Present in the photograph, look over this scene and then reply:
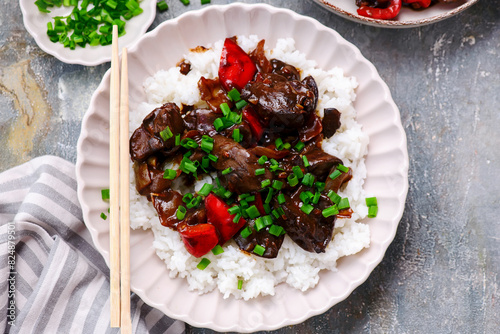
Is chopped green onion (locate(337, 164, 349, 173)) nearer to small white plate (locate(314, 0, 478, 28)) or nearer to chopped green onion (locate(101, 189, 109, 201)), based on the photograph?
small white plate (locate(314, 0, 478, 28))

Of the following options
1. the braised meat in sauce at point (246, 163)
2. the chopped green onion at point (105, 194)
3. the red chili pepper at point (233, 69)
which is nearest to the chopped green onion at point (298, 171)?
the braised meat in sauce at point (246, 163)

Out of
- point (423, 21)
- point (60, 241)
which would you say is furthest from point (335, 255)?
point (60, 241)

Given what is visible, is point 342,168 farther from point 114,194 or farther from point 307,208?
point 114,194

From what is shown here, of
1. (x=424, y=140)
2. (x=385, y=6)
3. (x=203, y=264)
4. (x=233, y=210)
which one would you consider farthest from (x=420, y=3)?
(x=203, y=264)

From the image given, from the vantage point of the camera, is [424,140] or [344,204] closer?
[344,204]

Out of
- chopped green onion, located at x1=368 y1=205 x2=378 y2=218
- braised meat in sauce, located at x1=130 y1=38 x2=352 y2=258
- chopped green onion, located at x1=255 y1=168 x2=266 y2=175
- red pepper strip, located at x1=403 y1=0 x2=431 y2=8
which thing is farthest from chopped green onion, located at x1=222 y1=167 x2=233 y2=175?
red pepper strip, located at x1=403 y1=0 x2=431 y2=8
